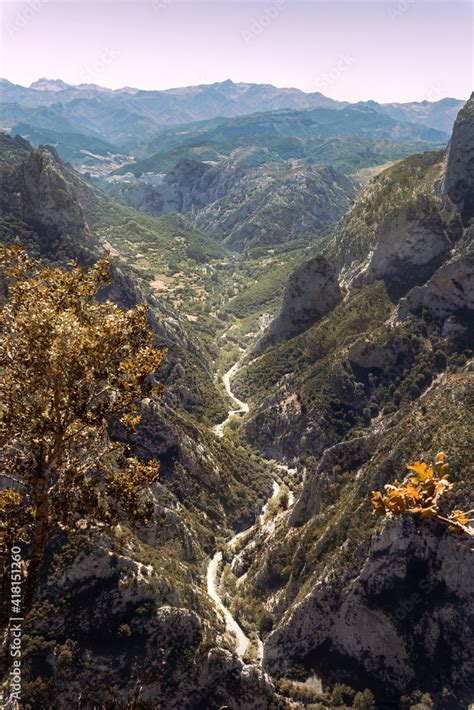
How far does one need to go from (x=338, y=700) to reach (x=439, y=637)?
769 inches

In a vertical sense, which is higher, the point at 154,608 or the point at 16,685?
the point at 16,685

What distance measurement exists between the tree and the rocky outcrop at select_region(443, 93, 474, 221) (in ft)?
589

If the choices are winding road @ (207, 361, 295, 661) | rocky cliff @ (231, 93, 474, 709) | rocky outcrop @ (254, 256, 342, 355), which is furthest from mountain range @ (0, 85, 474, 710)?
rocky outcrop @ (254, 256, 342, 355)

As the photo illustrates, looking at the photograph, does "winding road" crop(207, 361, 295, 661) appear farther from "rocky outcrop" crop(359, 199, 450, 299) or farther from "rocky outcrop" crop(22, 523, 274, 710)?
"rocky outcrop" crop(359, 199, 450, 299)

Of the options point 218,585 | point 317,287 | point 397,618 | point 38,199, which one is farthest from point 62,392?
point 38,199

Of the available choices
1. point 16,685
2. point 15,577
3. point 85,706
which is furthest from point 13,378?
point 85,706

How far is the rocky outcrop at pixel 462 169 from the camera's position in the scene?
571ft

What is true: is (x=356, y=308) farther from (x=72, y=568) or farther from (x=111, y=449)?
(x=111, y=449)

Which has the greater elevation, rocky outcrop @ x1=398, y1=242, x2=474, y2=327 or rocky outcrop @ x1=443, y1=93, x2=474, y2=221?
rocky outcrop @ x1=443, y1=93, x2=474, y2=221

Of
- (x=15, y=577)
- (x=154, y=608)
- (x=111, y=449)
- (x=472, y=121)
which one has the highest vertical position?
(x=472, y=121)

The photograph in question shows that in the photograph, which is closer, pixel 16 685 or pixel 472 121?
pixel 16 685

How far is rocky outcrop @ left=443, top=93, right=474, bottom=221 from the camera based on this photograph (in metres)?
174

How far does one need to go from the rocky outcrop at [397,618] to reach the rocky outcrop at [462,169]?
135 meters

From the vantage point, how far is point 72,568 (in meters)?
69.3
